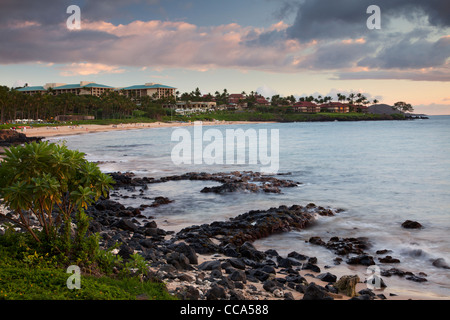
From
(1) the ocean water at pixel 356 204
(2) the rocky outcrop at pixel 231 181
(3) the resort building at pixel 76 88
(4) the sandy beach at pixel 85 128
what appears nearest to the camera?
(1) the ocean water at pixel 356 204

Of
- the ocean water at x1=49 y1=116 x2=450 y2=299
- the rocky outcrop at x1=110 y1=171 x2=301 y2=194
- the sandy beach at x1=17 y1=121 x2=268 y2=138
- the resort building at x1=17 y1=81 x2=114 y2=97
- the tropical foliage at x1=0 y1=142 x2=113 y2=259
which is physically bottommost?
the ocean water at x1=49 y1=116 x2=450 y2=299

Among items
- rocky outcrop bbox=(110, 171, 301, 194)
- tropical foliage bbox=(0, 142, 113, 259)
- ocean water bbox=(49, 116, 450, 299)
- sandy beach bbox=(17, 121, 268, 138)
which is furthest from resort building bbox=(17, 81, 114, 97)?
tropical foliage bbox=(0, 142, 113, 259)

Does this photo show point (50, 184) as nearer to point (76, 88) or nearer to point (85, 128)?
point (85, 128)

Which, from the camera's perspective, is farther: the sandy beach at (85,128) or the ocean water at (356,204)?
the sandy beach at (85,128)

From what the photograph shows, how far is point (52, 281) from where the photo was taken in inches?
274

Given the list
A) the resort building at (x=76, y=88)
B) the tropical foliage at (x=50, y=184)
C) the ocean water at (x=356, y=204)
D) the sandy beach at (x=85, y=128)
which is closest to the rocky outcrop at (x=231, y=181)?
the ocean water at (x=356, y=204)

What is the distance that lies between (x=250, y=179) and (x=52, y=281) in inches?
836

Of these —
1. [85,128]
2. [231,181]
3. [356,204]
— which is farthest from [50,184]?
[85,128]

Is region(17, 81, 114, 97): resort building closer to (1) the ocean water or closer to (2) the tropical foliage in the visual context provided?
(1) the ocean water

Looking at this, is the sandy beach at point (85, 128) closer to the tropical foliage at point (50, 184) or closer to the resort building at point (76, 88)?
the resort building at point (76, 88)

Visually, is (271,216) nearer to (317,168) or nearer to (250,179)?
(250,179)

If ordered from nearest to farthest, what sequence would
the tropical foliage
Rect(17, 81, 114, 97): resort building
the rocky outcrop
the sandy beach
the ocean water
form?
the tropical foliage < the ocean water < the rocky outcrop < the sandy beach < Rect(17, 81, 114, 97): resort building

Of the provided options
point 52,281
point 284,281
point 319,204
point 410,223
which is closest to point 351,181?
point 319,204
